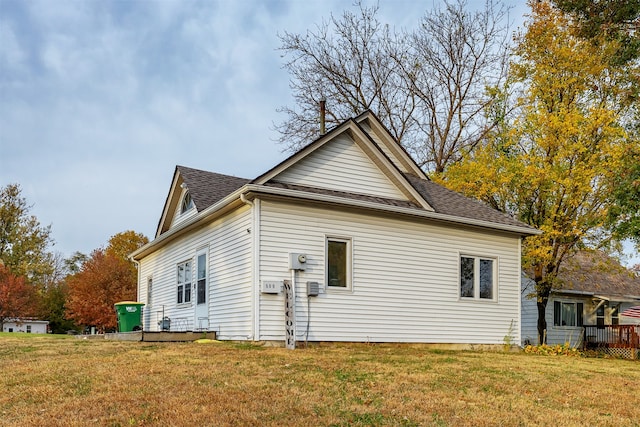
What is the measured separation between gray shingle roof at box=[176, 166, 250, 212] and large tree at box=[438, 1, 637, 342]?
7.78m

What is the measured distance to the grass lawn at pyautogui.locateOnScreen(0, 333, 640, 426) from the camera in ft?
20.9

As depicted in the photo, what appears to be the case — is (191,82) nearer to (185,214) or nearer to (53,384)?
(185,214)

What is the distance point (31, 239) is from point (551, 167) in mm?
36436

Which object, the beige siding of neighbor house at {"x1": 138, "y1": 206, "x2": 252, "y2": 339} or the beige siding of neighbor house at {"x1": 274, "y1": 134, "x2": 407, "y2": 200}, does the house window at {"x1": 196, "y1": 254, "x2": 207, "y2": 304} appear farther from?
the beige siding of neighbor house at {"x1": 274, "y1": 134, "x2": 407, "y2": 200}

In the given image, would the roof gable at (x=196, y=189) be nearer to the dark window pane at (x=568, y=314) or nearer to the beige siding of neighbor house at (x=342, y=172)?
the beige siding of neighbor house at (x=342, y=172)

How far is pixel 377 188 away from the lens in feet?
50.6

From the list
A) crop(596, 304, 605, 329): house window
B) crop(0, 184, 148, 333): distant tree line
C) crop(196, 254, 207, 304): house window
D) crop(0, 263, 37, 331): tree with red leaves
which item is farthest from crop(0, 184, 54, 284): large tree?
crop(596, 304, 605, 329): house window

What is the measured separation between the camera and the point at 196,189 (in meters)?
16.8

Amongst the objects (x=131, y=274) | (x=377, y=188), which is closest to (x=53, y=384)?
(x=377, y=188)

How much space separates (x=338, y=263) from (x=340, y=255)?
19cm

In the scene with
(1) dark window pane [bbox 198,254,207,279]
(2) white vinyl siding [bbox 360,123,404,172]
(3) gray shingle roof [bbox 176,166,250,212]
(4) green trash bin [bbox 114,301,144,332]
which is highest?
(2) white vinyl siding [bbox 360,123,404,172]

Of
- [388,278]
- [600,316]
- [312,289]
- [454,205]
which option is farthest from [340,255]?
[600,316]

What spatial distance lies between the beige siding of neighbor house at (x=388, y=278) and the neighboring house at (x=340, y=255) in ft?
0.09

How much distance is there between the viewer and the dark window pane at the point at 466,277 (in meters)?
16.2
